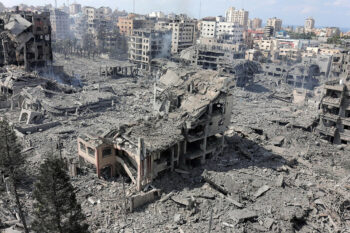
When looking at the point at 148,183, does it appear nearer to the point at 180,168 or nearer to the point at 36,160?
the point at 180,168

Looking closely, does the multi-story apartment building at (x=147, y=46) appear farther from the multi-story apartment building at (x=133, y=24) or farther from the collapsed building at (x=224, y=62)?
the multi-story apartment building at (x=133, y=24)

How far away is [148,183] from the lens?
27.2 meters

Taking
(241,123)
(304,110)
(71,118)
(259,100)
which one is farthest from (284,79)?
(71,118)

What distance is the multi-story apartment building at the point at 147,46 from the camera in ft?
272

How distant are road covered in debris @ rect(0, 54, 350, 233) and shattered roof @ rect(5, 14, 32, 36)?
20201 millimetres

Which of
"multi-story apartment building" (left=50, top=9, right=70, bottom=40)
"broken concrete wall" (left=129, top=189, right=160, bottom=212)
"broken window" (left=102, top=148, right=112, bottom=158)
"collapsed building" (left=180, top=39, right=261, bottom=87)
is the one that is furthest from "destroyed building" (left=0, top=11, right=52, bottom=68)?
"multi-story apartment building" (left=50, top=9, right=70, bottom=40)

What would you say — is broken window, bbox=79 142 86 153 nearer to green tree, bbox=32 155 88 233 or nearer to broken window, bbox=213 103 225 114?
green tree, bbox=32 155 88 233

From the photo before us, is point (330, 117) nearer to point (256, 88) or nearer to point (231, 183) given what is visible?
point (231, 183)

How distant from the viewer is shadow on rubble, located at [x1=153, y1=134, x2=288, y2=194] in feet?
93.8

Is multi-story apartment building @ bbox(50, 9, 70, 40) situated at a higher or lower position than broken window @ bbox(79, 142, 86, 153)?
higher

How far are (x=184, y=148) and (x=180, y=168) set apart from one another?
6.73ft

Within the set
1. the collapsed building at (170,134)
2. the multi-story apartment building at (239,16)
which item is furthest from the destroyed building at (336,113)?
the multi-story apartment building at (239,16)

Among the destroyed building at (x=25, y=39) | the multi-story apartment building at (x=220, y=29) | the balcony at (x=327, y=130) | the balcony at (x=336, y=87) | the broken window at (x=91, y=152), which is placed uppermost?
the multi-story apartment building at (x=220, y=29)

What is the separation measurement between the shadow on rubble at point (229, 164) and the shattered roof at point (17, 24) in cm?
4770
